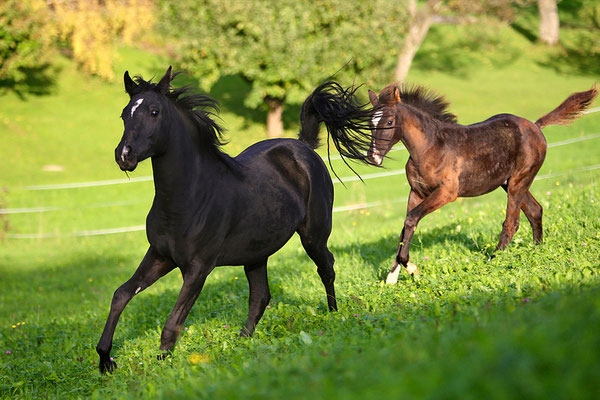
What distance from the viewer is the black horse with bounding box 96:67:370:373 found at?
5.37 metres

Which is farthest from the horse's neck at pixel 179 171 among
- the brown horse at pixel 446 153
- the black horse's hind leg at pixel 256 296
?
the brown horse at pixel 446 153

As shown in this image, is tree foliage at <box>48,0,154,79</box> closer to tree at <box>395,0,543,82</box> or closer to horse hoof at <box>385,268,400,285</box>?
tree at <box>395,0,543,82</box>

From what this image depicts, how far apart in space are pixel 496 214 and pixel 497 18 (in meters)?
29.9

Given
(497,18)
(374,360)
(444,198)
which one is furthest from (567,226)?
(497,18)

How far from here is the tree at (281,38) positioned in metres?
26.8

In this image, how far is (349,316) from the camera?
18.9 feet

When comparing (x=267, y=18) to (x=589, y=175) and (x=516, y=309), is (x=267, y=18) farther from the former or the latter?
(x=516, y=309)

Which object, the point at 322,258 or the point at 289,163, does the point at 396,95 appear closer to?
the point at 289,163

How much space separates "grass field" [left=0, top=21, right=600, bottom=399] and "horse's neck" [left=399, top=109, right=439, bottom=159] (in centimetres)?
138

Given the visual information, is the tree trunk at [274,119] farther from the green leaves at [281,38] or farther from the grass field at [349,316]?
the grass field at [349,316]

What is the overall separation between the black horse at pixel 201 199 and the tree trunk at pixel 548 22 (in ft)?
145

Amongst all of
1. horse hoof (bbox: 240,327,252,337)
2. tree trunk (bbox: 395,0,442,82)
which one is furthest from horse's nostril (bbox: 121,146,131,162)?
tree trunk (bbox: 395,0,442,82)

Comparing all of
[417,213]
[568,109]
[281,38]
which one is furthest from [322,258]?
[281,38]

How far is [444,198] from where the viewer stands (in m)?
7.26
